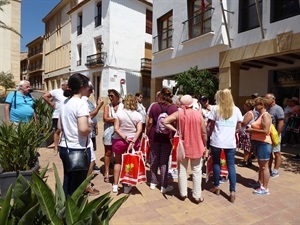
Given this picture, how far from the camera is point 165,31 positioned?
14.1 m

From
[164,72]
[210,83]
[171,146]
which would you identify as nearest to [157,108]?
[171,146]

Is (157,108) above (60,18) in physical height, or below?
below

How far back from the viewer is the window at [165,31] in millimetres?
13719

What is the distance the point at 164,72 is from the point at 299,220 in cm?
1164

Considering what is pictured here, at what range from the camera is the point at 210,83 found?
9.85m

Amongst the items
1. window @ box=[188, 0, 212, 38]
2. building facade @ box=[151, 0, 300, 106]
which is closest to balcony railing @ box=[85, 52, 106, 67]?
building facade @ box=[151, 0, 300, 106]

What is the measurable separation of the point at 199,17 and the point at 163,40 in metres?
3.23

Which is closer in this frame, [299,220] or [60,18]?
[299,220]

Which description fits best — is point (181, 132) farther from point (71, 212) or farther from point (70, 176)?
point (71, 212)

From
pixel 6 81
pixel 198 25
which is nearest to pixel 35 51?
pixel 6 81

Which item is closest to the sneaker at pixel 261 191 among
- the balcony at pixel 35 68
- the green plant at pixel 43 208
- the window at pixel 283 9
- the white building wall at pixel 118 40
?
the green plant at pixel 43 208

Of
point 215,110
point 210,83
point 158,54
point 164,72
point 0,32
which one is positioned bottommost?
point 215,110

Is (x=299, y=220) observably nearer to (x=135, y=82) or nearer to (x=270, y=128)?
(x=270, y=128)

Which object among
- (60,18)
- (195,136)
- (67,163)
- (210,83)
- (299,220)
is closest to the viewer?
(67,163)
